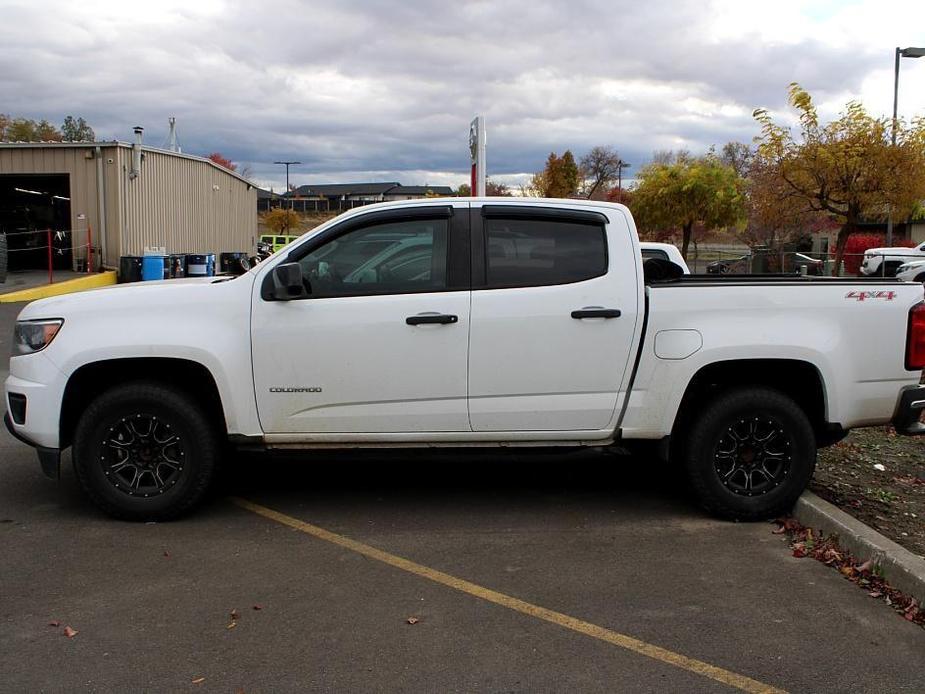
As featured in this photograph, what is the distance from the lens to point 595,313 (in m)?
5.27

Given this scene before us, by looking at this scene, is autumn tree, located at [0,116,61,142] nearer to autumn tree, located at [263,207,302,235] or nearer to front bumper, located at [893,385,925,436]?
autumn tree, located at [263,207,302,235]

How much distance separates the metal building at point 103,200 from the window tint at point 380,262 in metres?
20.4

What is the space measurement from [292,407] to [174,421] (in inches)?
28.7

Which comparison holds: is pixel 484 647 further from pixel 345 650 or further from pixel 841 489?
pixel 841 489

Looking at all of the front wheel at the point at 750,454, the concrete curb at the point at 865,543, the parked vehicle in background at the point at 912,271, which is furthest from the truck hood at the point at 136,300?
the parked vehicle in background at the point at 912,271

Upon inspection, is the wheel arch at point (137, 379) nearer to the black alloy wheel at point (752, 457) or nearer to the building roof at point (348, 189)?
the black alloy wheel at point (752, 457)

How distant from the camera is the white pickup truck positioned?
208 inches

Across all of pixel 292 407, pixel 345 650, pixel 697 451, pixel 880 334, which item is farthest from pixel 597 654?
pixel 880 334

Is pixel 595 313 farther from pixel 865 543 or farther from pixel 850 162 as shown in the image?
pixel 850 162

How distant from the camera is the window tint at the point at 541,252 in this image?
5391 millimetres

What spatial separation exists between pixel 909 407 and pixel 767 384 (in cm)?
85

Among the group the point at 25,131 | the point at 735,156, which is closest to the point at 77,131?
the point at 25,131

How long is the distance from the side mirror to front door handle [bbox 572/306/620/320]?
165cm

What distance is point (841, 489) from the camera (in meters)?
6.01
